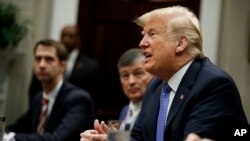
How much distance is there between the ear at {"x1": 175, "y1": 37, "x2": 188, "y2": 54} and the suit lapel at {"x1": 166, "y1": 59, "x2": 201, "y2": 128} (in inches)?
2.9

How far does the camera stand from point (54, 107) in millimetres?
2826

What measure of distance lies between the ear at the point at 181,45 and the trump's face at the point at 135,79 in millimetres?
833

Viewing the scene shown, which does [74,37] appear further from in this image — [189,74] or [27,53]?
[189,74]

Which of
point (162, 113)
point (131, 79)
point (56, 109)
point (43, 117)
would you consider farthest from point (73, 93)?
point (162, 113)

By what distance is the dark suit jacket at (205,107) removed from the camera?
1.69 meters

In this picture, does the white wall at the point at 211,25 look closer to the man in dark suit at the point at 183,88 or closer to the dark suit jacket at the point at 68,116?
the dark suit jacket at the point at 68,116

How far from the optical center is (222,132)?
1.70 metres

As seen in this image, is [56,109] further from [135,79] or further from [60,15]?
[60,15]

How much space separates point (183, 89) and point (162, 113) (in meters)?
0.14

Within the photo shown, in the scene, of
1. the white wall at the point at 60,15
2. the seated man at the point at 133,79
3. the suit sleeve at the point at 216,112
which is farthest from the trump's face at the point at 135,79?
the white wall at the point at 60,15

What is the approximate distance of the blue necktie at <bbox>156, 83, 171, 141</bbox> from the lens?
1822mm

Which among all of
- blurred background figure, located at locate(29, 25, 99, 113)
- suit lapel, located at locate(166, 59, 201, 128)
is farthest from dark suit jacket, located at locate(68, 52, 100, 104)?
suit lapel, located at locate(166, 59, 201, 128)

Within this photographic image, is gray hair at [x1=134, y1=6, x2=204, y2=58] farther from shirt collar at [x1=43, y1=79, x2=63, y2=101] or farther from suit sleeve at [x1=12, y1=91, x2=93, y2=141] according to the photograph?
shirt collar at [x1=43, y1=79, x2=63, y2=101]

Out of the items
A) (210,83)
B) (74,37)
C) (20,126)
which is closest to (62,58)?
(20,126)
